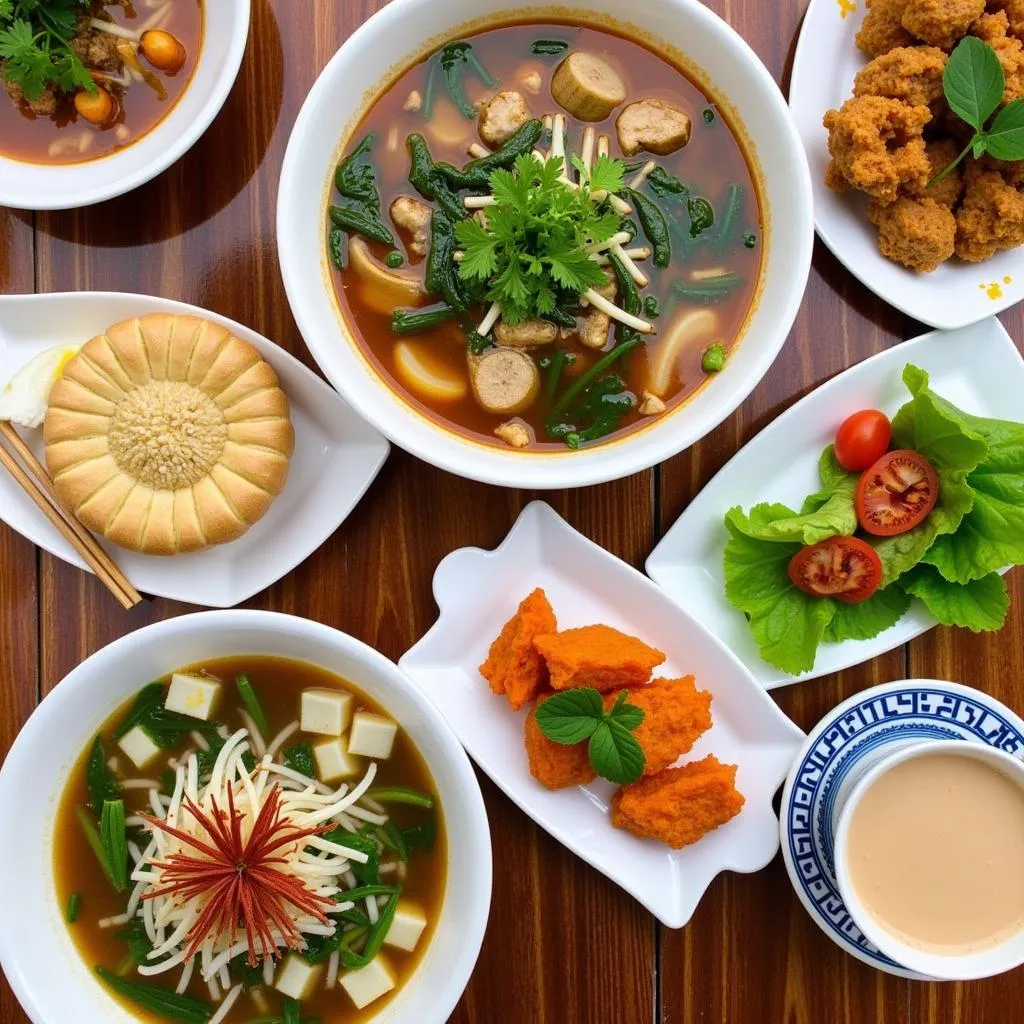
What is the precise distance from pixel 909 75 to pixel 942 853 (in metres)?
1.75

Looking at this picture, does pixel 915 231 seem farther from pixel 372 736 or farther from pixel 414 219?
pixel 372 736

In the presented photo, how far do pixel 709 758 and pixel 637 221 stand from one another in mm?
1248

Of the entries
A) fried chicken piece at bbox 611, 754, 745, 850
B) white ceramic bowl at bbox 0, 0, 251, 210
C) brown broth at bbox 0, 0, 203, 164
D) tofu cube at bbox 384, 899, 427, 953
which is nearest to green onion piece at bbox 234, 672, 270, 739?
tofu cube at bbox 384, 899, 427, 953

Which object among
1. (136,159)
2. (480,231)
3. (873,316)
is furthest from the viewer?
(873,316)

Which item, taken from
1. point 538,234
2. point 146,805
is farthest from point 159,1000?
point 538,234

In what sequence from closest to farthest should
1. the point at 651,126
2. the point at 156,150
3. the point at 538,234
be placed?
1. the point at 538,234
2. the point at 651,126
3. the point at 156,150

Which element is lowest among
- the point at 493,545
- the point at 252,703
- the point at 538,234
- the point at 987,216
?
the point at 252,703

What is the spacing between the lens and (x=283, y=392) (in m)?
2.15

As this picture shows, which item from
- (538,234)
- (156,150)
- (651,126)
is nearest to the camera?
(538,234)

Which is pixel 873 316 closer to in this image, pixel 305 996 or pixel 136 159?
pixel 136 159

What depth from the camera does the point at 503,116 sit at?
6.66ft

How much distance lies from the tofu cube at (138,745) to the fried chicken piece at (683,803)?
112cm

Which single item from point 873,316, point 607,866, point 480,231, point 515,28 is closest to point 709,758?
point 607,866

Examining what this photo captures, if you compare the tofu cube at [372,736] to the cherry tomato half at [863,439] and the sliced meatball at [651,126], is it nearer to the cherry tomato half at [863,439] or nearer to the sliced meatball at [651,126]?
the cherry tomato half at [863,439]
